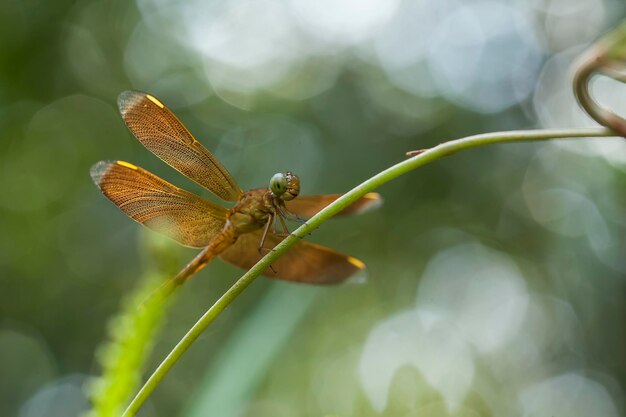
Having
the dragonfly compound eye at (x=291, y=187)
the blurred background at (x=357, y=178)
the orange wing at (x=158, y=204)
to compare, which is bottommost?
the blurred background at (x=357, y=178)

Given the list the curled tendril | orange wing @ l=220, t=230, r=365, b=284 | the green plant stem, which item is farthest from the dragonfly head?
the curled tendril

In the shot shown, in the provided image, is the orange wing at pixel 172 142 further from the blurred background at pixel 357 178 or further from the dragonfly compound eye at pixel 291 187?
the blurred background at pixel 357 178

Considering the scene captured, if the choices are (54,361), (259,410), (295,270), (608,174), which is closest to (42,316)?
(54,361)

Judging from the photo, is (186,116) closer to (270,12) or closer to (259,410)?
(270,12)

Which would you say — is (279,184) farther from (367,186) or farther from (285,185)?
(367,186)

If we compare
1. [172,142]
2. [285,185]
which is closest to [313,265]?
[285,185]

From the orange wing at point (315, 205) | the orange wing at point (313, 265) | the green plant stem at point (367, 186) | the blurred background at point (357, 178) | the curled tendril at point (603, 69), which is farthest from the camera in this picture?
the blurred background at point (357, 178)

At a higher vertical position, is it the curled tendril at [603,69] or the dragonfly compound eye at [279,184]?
the curled tendril at [603,69]

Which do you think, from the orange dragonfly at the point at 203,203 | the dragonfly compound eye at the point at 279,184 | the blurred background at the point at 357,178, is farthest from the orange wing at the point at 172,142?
the blurred background at the point at 357,178
